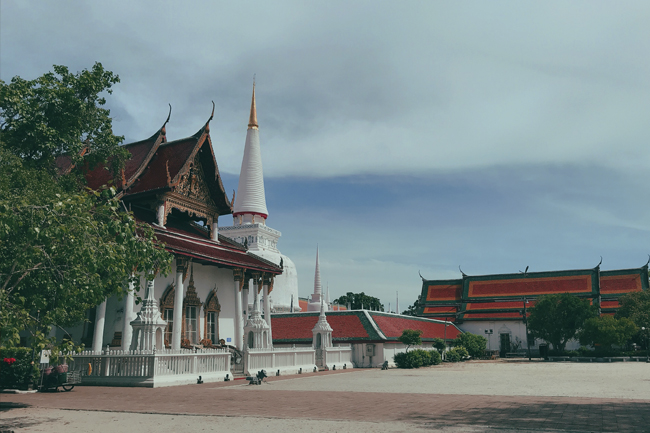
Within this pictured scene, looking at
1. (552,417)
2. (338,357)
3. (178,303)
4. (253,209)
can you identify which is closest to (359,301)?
(253,209)

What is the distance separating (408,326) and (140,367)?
2485cm

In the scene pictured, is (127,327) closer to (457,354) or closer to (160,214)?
(160,214)

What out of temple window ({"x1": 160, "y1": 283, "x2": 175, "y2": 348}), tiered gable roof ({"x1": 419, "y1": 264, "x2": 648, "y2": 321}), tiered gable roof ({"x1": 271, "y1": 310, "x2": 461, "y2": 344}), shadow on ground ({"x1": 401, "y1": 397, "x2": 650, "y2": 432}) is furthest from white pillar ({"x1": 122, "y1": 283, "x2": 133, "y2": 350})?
tiered gable roof ({"x1": 419, "y1": 264, "x2": 648, "y2": 321})

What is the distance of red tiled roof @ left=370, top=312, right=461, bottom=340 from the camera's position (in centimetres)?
3434

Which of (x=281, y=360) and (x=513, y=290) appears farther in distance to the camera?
(x=513, y=290)

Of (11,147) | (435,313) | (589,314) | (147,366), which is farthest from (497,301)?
(11,147)

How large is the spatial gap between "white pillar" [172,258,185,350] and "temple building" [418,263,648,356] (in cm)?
3717

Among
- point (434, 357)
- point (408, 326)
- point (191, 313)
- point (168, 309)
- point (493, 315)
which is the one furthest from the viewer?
point (493, 315)

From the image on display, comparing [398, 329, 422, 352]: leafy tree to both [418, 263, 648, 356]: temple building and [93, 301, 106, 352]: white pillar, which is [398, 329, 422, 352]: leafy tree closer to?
[93, 301, 106, 352]: white pillar

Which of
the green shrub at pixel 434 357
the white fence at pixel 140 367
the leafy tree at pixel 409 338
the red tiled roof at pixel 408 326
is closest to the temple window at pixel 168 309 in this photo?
the white fence at pixel 140 367

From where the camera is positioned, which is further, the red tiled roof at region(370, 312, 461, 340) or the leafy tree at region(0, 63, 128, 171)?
the red tiled roof at region(370, 312, 461, 340)

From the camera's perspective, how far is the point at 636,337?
4366 cm

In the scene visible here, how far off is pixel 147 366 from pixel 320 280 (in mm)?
53128

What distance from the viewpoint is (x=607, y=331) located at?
3856 centimetres
